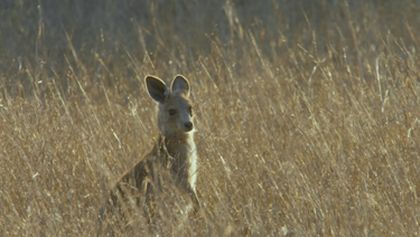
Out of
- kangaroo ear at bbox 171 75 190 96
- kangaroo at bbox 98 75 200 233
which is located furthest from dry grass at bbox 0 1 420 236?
kangaroo ear at bbox 171 75 190 96

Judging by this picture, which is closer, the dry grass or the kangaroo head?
the dry grass

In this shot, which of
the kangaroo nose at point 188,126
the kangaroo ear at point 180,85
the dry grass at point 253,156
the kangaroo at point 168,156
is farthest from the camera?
the kangaroo ear at point 180,85

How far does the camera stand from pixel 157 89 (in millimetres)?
7715

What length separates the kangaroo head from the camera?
7.44 m

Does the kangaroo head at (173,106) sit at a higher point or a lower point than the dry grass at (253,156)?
higher

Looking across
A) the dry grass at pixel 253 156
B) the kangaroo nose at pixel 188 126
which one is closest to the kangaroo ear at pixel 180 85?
the dry grass at pixel 253 156

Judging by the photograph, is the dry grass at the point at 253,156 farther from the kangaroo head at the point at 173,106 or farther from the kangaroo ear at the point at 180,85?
the kangaroo ear at the point at 180,85

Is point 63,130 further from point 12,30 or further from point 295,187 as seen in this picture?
point 12,30

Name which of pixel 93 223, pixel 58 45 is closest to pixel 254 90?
pixel 93 223

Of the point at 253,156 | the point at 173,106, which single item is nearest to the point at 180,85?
the point at 173,106

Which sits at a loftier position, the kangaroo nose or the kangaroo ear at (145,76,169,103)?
the kangaroo ear at (145,76,169,103)

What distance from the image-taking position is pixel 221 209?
6039 millimetres

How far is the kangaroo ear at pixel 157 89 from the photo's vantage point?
25.1ft

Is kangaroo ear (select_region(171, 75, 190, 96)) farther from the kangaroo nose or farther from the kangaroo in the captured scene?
the kangaroo nose
